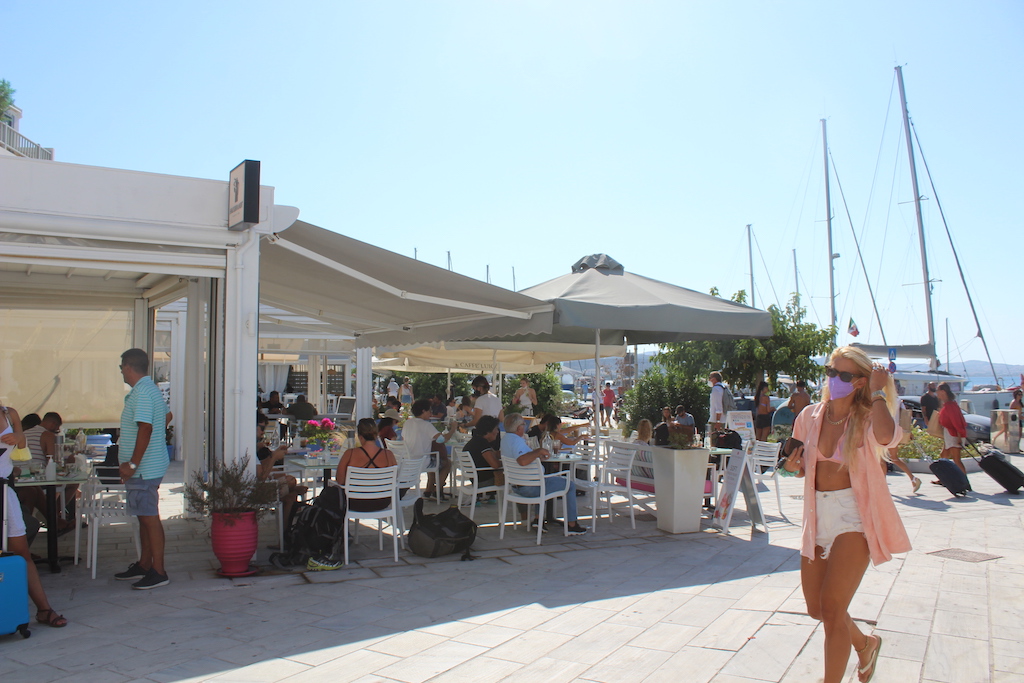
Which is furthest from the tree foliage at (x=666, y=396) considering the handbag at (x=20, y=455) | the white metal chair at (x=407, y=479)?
the handbag at (x=20, y=455)

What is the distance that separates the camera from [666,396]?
15.6 meters

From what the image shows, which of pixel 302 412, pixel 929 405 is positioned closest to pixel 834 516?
pixel 302 412

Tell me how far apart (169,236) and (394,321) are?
3.73 meters

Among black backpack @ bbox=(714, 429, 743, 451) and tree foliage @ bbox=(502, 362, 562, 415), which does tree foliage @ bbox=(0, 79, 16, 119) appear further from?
black backpack @ bbox=(714, 429, 743, 451)

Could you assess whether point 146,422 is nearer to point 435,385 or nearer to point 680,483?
point 680,483

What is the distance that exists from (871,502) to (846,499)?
0.30ft

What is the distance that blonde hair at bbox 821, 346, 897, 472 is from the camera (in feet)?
9.25

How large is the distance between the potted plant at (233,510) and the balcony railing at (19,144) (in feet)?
97.7

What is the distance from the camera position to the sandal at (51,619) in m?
3.92

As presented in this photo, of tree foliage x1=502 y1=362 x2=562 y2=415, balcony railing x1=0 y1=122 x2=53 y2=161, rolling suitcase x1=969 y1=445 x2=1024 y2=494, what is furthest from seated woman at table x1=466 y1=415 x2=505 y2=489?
balcony railing x1=0 y1=122 x2=53 y2=161

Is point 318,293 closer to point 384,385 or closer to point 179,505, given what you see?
point 179,505

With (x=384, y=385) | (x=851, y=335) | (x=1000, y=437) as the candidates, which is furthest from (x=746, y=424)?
(x=384, y=385)

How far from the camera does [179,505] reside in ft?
26.1

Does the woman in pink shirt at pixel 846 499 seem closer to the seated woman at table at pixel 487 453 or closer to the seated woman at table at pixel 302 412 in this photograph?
the seated woman at table at pixel 487 453
